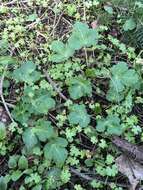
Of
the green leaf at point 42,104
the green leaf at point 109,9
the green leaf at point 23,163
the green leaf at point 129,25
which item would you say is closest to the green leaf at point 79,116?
the green leaf at point 42,104

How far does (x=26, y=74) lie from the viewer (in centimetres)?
273

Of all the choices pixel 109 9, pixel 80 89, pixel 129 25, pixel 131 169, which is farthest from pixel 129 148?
pixel 109 9

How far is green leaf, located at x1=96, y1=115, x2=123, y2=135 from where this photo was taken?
2522mm

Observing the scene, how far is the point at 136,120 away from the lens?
262 centimetres

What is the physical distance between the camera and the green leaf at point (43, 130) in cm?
250

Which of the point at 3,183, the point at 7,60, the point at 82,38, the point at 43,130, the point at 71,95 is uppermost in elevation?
the point at 82,38

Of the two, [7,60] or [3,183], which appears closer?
[3,183]

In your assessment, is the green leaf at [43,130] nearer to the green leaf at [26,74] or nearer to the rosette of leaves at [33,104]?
the rosette of leaves at [33,104]

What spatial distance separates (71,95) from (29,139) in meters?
0.41

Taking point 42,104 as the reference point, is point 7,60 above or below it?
above

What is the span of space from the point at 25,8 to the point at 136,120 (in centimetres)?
132

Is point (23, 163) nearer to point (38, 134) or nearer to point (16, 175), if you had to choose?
point (16, 175)

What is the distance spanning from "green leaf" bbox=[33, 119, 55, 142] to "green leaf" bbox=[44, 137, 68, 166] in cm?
4

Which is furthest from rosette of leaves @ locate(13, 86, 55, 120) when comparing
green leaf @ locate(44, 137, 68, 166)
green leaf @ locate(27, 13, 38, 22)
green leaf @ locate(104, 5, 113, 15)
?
green leaf @ locate(104, 5, 113, 15)
